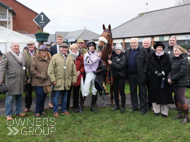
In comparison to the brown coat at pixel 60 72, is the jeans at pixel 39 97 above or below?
below

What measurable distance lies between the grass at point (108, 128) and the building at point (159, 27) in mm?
17266

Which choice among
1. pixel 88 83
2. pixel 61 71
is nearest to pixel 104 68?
pixel 88 83

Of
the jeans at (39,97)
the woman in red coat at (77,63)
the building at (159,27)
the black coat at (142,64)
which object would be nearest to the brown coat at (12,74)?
the jeans at (39,97)

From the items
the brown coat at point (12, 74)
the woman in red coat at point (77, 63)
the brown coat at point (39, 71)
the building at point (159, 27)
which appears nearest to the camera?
the brown coat at point (12, 74)

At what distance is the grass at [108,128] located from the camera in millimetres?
3734

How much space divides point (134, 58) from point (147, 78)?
2.26 ft

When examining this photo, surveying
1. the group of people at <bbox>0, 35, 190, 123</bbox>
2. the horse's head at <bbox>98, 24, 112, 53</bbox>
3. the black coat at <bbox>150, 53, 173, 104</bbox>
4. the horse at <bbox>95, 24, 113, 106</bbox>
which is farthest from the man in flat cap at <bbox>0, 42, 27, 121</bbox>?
the black coat at <bbox>150, 53, 173, 104</bbox>

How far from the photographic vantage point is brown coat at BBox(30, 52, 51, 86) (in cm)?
475

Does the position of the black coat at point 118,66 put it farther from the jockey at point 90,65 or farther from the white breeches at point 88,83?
the white breeches at point 88,83

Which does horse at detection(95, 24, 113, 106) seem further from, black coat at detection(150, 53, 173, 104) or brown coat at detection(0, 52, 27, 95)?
brown coat at detection(0, 52, 27, 95)

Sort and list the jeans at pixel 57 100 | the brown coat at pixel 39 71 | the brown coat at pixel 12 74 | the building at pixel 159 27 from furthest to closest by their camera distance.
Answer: the building at pixel 159 27 < the jeans at pixel 57 100 < the brown coat at pixel 39 71 < the brown coat at pixel 12 74

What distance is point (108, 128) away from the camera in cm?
423

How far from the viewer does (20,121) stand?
457 cm

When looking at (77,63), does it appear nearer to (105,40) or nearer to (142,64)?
(105,40)
